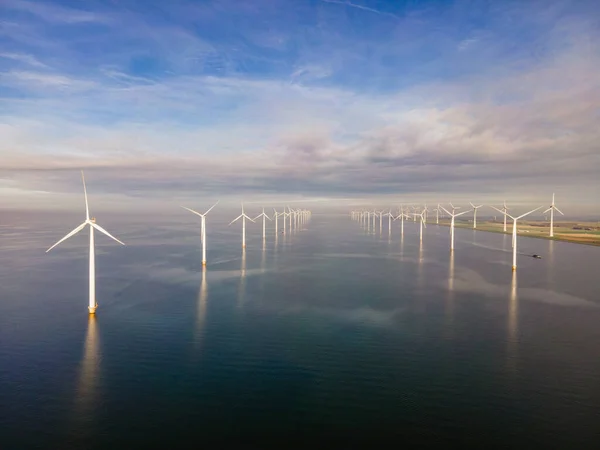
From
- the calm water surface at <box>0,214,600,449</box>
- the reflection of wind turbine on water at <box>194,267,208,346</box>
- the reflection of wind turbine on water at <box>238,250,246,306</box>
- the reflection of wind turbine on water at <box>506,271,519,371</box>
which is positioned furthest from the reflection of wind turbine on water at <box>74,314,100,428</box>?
the reflection of wind turbine on water at <box>506,271,519,371</box>

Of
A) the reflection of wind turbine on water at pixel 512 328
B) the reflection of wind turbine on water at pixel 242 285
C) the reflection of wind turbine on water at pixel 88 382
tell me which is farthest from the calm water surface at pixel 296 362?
the reflection of wind turbine on water at pixel 242 285

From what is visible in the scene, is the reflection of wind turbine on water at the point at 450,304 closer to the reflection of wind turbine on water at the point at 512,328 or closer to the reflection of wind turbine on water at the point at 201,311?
the reflection of wind turbine on water at the point at 512,328

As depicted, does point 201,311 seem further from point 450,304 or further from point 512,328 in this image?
point 512,328

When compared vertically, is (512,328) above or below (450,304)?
below

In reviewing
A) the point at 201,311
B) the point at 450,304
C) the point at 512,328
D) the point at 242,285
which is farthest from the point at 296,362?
the point at 242,285

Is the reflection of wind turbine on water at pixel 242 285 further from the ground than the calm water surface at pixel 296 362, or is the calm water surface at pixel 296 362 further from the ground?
the reflection of wind turbine on water at pixel 242 285

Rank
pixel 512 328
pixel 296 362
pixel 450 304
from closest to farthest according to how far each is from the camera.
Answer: pixel 296 362
pixel 512 328
pixel 450 304

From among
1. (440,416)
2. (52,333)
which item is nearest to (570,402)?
(440,416)

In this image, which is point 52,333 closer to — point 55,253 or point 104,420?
point 104,420
